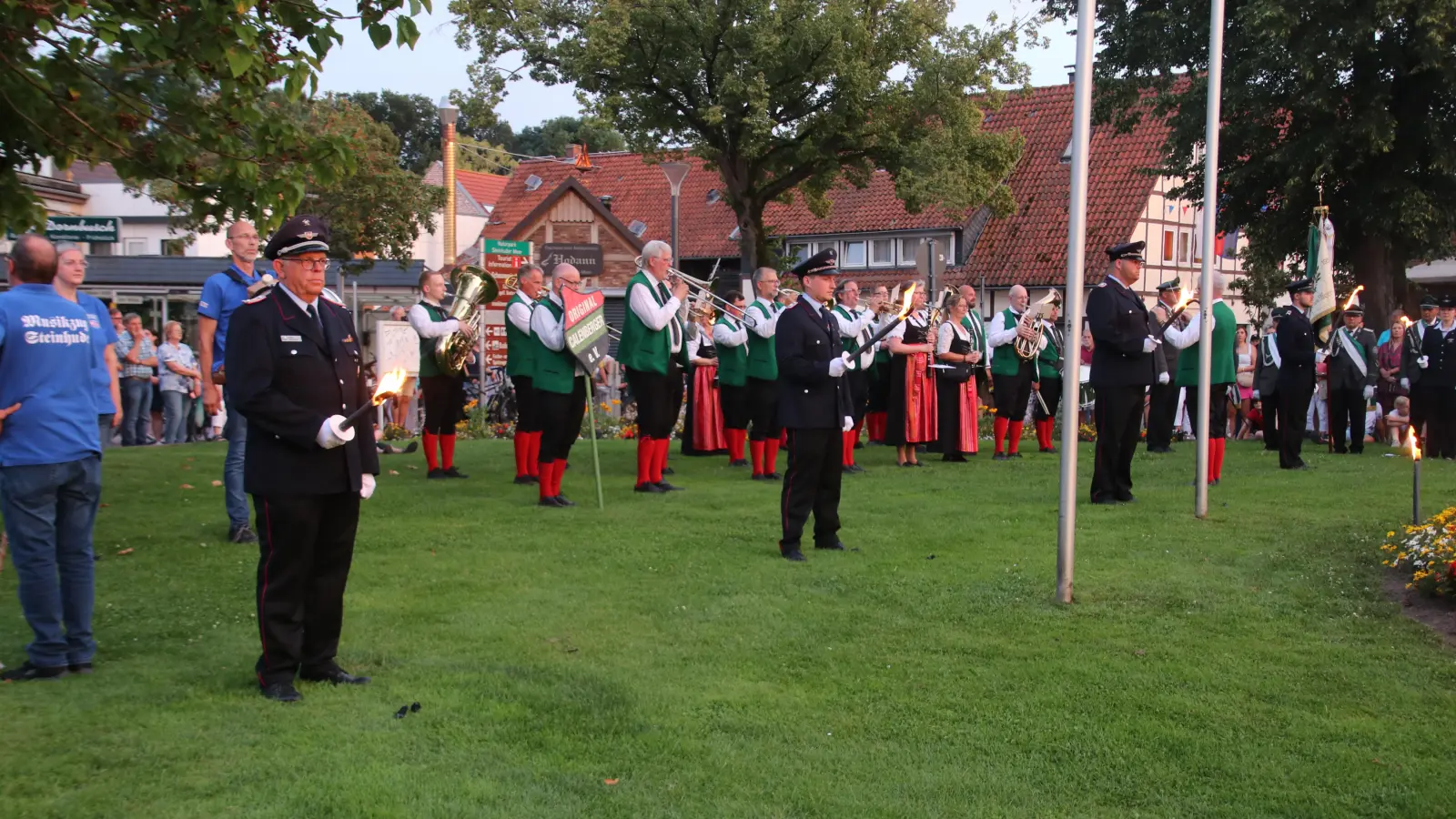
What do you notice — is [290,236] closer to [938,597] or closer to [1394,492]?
[938,597]

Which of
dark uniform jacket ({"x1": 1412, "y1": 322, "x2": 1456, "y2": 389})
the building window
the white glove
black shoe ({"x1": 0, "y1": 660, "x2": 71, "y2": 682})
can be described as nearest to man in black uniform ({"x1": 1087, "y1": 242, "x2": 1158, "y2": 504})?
dark uniform jacket ({"x1": 1412, "y1": 322, "x2": 1456, "y2": 389})

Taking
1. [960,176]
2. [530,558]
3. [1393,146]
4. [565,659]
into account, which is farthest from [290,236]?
[960,176]

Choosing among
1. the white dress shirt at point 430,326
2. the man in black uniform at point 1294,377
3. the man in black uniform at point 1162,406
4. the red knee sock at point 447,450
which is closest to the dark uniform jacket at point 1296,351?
the man in black uniform at point 1294,377

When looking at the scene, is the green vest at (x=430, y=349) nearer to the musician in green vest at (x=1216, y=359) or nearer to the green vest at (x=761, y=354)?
the green vest at (x=761, y=354)

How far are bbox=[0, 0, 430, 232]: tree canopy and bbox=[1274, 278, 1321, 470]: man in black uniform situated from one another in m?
11.1

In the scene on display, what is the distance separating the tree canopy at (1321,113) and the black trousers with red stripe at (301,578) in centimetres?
2034

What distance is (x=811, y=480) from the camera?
9602mm

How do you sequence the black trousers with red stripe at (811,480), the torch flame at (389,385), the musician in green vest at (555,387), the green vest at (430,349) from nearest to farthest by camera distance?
the torch flame at (389,385) → the black trousers with red stripe at (811,480) → the musician in green vest at (555,387) → the green vest at (430,349)

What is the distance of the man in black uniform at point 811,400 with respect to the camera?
9.56 m

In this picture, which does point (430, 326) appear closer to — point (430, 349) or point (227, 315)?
point (430, 349)

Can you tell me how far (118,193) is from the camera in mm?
44969

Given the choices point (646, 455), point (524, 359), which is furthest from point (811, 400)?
point (524, 359)

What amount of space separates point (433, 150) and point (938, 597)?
8690cm

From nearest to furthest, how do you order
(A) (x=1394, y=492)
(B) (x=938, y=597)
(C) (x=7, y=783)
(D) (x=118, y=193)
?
(C) (x=7, y=783), (B) (x=938, y=597), (A) (x=1394, y=492), (D) (x=118, y=193)
